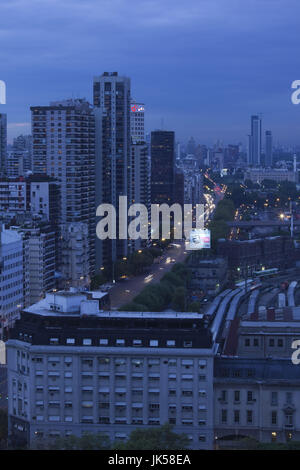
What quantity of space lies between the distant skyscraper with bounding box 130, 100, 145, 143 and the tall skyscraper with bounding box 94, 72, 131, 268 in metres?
7.71

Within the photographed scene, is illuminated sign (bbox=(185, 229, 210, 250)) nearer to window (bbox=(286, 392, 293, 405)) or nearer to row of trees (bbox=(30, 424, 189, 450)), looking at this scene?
window (bbox=(286, 392, 293, 405))

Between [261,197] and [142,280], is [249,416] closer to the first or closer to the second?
[142,280]

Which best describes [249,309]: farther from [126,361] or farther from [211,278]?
[126,361]

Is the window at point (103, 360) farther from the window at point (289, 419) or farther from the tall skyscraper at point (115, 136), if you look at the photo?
the tall skyscraper at point (115, 136)

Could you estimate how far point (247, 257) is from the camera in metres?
19.0

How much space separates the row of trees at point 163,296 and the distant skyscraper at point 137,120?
12.3m

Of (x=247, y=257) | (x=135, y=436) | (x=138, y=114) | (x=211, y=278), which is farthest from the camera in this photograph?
(x=138, y=114)

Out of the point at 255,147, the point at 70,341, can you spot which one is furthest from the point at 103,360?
the point at 255,147

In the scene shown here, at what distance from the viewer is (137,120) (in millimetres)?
27734

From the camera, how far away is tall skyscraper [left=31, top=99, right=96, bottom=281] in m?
16.9

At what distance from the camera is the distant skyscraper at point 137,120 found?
27.5 metres

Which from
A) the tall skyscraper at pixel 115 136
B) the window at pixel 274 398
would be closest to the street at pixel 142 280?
the tall skyscraper at pixel 115 136
